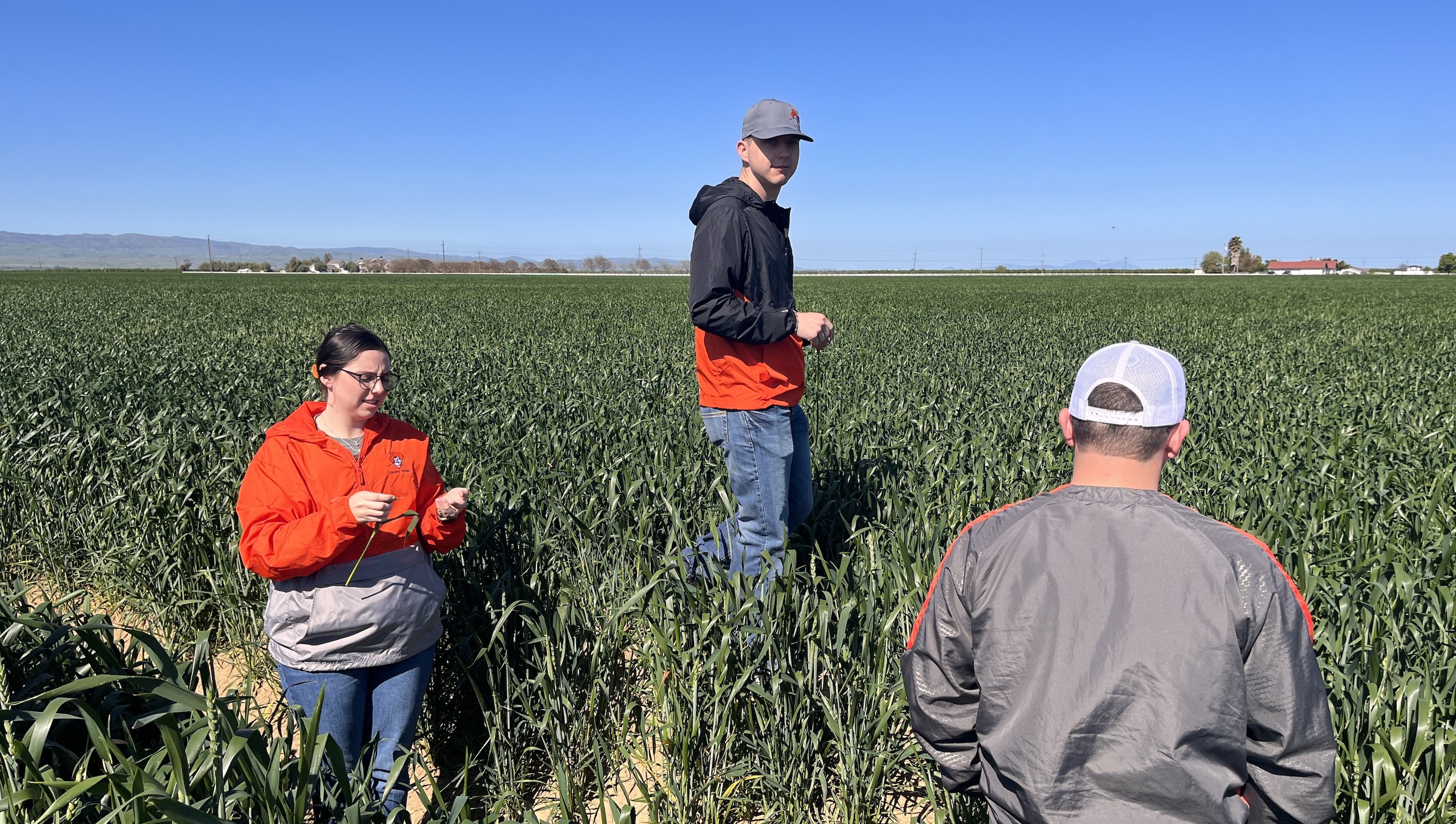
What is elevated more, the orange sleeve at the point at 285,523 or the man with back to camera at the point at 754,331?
the man with back to camera at the point at 754,331

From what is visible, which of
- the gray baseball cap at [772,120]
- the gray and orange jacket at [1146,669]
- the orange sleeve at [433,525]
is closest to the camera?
the gray and orange jacket at [1146,669]

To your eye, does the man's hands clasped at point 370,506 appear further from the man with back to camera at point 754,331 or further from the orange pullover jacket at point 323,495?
the man with back to camera at point 754,331

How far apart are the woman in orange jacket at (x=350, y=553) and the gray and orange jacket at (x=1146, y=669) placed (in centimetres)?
176

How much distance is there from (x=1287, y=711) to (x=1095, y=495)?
1.62 feet

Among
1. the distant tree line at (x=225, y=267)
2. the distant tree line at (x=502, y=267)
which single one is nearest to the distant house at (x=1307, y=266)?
the distant tree line at (x=502, y=267)

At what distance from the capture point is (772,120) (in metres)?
3.19

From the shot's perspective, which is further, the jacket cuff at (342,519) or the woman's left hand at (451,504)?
the woman's left hand at (451,504)

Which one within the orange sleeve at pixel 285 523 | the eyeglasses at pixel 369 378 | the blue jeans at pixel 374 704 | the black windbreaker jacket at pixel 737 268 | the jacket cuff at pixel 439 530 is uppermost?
the black windbreaker jacket at pixel 737 268

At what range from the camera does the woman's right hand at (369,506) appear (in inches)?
91.9

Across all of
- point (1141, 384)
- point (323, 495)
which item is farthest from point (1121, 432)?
point (323, 495)

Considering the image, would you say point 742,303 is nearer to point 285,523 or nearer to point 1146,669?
point 285,523

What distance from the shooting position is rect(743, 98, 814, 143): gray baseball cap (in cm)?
317

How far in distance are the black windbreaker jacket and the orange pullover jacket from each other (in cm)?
120

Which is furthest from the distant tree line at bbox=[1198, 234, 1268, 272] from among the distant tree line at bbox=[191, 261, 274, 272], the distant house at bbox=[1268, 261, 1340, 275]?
the distant tree line at bbox=[191, 261, 274, 272]
